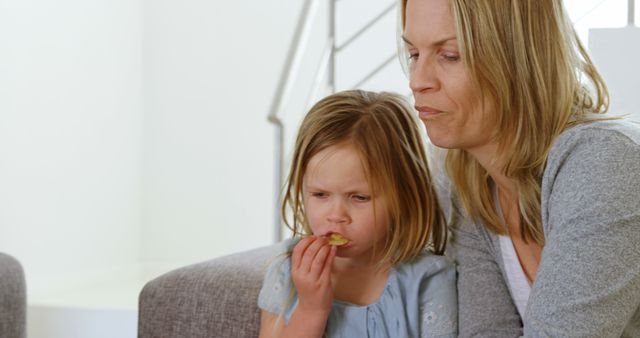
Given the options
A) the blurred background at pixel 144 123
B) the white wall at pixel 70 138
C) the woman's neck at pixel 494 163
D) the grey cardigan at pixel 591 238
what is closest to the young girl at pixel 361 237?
the woman's neck at pixel 494 163

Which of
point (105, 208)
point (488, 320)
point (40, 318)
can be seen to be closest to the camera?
point (488, 320)

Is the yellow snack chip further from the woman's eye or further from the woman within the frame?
the woman's eye

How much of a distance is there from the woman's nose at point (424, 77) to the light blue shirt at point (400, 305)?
0.35 m

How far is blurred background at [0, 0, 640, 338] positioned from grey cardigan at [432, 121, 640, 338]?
2.60 meters

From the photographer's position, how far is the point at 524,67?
1199 mm

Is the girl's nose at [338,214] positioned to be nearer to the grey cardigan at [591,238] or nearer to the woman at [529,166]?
the woman at [529,166]

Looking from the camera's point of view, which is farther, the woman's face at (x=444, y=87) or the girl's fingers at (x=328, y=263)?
the girl's fingers at (x=328, y=263)

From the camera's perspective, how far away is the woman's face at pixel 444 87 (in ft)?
3.96

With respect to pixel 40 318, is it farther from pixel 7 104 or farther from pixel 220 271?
pixel 220 271

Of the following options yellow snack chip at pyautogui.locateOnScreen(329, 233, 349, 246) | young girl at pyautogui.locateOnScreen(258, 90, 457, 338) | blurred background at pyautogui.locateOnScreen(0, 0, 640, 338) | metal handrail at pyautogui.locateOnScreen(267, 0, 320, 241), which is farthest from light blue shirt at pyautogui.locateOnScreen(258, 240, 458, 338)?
blurred background at pyautogui.locateOnScreen(0, 0, 640, 338)

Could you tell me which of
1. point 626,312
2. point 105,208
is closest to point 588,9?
point 626,312

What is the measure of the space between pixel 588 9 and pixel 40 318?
220 cm

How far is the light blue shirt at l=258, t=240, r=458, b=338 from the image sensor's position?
4.60ft

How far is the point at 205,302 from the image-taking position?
1.42 metres
